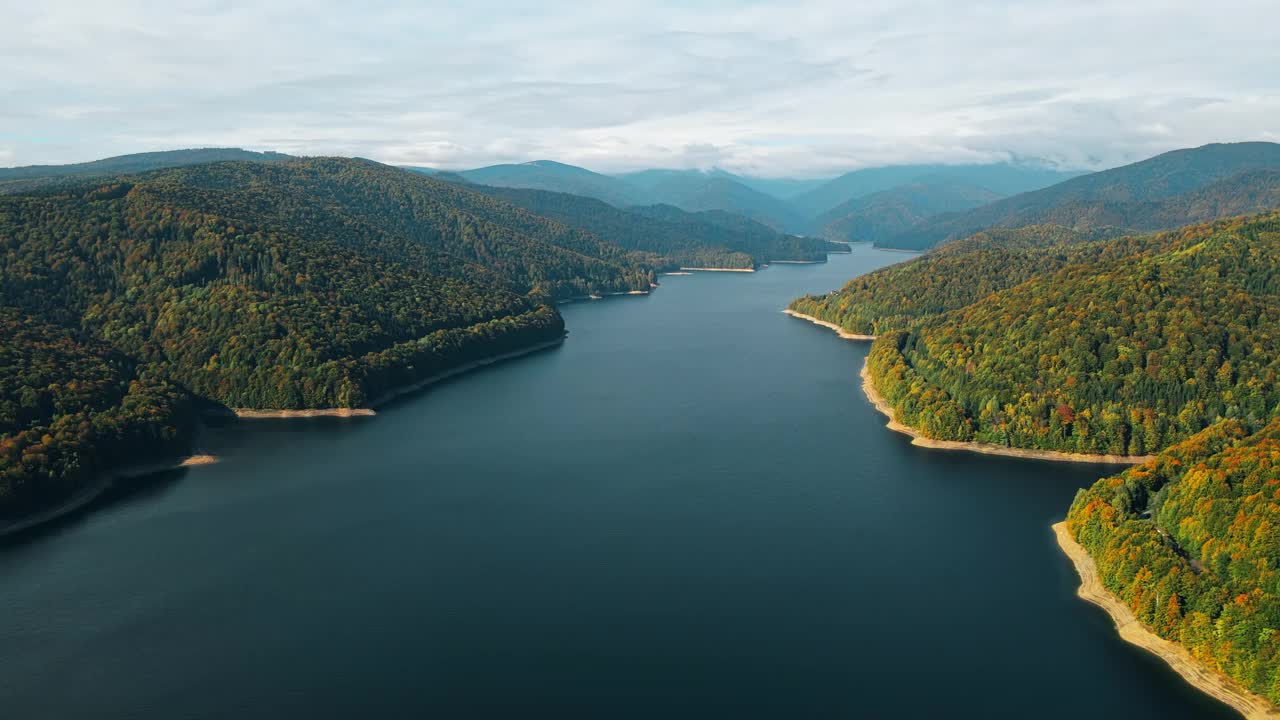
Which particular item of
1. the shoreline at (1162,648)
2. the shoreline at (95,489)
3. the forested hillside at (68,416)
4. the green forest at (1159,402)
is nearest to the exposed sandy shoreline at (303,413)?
the forested hillside at (68,416)

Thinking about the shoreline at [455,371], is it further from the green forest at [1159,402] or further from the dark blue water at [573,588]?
the green forest at [1159,402]

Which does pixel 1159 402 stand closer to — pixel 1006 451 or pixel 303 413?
pixel 1006 451

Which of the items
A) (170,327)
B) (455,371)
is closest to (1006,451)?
(455,371)

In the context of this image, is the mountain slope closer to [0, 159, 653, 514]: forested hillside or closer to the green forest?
the green forest

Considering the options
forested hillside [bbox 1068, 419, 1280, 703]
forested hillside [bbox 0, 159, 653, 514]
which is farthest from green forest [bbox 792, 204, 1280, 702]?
forested hillside [bbox 0, 159, 653, 514]

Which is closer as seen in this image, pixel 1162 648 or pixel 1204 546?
pixel 1162 648
